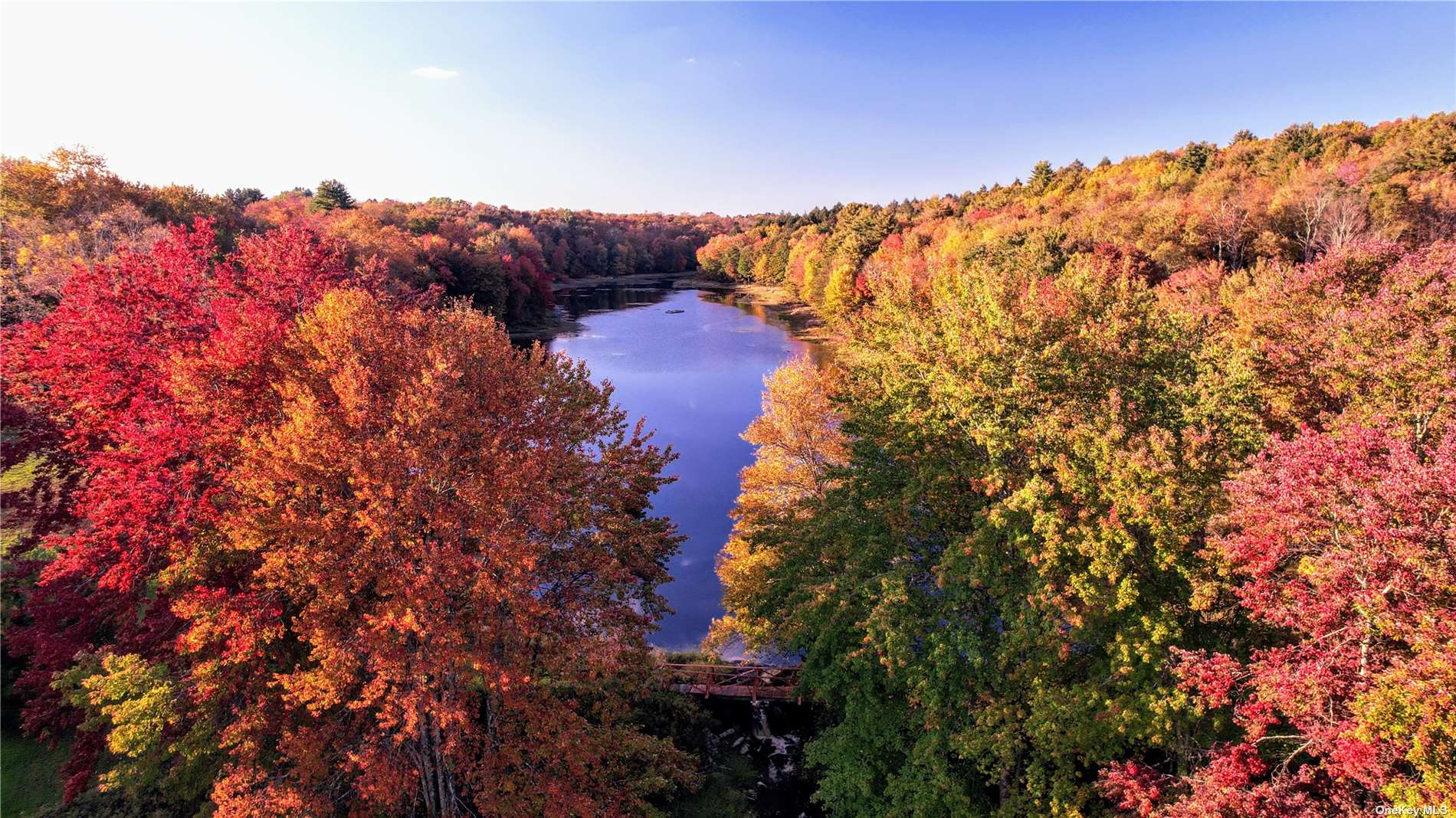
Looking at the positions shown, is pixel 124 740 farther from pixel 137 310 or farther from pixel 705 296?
pixel 705 296

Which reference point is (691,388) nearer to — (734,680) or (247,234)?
(734,680)

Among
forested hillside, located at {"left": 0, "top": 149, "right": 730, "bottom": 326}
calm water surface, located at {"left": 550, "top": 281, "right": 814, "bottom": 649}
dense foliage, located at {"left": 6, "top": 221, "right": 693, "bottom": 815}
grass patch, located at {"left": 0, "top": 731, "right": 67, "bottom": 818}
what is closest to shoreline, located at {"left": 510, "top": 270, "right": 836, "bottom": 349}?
calm water surface, located at {"left": 550, "top": 281, "right": 814, "bottom": 649}

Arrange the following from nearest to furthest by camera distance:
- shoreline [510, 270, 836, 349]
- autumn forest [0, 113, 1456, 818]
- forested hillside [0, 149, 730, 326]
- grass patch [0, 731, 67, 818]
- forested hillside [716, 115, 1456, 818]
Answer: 1. forested hillside [716, 115, 1456, 818]
2. autumn forest [0, 113, 1456, 818]
3. grass patch [0, 731, 67, 818]
4. forested hillside [0, 149, 730, 326]
5. shoreline [510, 270, 836, 349]

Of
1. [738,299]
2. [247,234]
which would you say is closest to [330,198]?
[247,234]

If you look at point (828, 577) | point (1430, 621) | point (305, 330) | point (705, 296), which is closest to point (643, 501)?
point (828, 577)

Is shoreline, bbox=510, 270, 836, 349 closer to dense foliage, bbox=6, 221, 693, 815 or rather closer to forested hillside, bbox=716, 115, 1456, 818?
forested hillside, bbox=716, 115, 1456, 818

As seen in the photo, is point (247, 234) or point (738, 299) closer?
point (247, 234)

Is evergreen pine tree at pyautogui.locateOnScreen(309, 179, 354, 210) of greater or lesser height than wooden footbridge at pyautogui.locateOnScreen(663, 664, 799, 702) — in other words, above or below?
above
